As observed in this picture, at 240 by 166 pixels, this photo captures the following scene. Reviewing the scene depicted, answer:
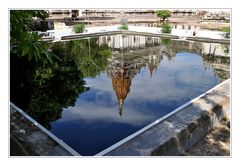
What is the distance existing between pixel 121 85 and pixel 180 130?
6.39 m

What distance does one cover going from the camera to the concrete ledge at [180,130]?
6.61 m

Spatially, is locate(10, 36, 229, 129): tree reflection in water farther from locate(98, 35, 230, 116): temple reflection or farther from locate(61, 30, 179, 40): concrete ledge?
locate(61, 30, 179, 40): concrete ledge

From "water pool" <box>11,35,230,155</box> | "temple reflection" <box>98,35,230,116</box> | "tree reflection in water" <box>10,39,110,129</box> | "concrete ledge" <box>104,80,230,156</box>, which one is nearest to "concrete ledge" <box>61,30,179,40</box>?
"temple reflection" <box>98,35,230,116</box>

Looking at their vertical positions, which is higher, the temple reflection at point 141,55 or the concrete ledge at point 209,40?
the concrete ledge at point 209,40

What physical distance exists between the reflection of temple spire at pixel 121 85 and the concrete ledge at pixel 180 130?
9.22ft

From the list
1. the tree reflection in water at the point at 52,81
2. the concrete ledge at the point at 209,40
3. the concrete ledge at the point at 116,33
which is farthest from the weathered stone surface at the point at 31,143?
the concrete ledge at the point at 209,40

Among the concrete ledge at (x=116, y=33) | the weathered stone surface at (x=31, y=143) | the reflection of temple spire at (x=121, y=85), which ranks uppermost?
the concrete ledge at (x=116, y=33)

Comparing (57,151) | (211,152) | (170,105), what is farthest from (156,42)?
(57,151)

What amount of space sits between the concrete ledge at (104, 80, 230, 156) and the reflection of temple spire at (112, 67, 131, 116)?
2811mm

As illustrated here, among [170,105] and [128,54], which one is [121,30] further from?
[170,105]

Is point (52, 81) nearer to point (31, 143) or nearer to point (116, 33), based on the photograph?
point (31, 143)

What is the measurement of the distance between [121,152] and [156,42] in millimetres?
20048

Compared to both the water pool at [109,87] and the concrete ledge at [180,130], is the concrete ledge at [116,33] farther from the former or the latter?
the concrete ledge at [180,130]

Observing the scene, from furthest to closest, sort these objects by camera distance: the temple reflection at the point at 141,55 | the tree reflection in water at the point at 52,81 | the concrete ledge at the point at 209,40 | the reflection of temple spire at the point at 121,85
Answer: the concrete ledge at the point at 209,40
the temple reflection at the point at 141,55
the reflection of temple spire at the point at 121,85
the tree reflection in water at the point at 52,81
